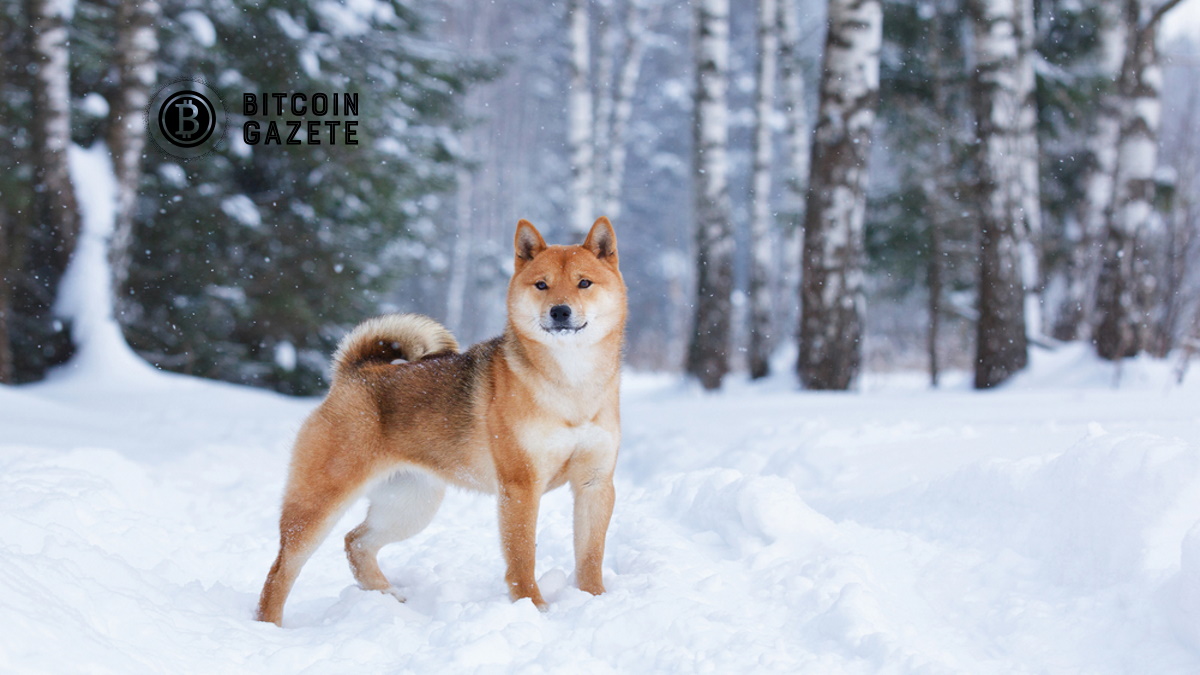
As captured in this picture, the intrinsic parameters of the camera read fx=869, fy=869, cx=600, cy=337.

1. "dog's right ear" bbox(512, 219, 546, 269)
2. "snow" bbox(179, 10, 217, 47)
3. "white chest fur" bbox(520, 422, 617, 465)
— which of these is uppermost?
"snow" bbox(179, 10, 217, 47)

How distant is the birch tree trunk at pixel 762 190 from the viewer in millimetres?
12641

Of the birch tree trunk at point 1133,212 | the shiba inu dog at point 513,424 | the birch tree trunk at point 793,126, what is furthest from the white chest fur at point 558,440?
the birch tree trunk at point 793,126

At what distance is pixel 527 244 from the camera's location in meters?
3.89

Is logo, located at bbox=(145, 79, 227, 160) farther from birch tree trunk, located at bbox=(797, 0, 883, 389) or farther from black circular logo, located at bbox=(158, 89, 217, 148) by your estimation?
birch tree trunk, located at bbox=(797, 0, 883, 389)

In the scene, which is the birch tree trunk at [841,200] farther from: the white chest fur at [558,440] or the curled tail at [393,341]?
the white chest fur at [558,440]

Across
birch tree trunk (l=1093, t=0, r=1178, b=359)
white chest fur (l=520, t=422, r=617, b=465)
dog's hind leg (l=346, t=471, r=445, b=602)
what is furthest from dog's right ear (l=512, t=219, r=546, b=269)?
birch tree trunk (l=1093, t=0, r=1178, b=359)

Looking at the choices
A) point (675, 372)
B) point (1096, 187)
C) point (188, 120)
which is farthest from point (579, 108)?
point (1096, 187)

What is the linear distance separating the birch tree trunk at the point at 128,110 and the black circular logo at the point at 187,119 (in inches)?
30.6

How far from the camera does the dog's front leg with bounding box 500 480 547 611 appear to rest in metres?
3.54

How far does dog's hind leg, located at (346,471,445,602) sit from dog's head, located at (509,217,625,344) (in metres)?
0.97

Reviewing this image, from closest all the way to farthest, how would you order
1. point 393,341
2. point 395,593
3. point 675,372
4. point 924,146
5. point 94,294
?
1. point 395,593
2. point 393,341
3. point 94,294
4. point 924,146
5. point 675,372

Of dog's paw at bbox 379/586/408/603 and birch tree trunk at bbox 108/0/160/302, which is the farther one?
birch tree trunk at bbox 108/0/160/302

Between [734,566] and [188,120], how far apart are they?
32.0 ft

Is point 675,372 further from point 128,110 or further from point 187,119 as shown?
point 128,110
